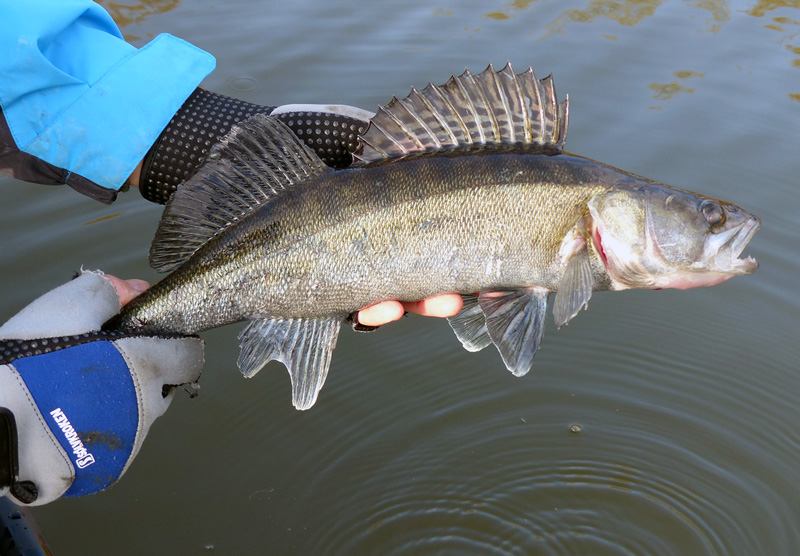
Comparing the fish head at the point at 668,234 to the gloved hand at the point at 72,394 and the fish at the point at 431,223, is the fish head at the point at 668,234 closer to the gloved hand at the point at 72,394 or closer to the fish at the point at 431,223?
the fish at the point at 431,223

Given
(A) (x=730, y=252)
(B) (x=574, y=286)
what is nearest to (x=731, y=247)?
(A) (x=730, y=252)

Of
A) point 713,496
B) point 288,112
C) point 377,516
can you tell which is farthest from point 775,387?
point 288,112

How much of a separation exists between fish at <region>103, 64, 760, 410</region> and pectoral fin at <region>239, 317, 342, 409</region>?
57 millimetres

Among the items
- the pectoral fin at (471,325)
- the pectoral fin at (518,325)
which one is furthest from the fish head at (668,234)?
the pectoral fin at (471,325)

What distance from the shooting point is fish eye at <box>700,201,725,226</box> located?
256cm

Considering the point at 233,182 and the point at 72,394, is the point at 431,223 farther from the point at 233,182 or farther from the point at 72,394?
the point at 72,394

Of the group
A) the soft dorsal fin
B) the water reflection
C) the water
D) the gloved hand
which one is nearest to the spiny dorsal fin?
the soft dorsal fin

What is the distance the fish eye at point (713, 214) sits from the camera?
256 centimetres

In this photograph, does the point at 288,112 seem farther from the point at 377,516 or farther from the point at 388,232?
the point at 377,516

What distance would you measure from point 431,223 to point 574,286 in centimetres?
53

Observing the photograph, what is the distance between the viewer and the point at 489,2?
6.95m

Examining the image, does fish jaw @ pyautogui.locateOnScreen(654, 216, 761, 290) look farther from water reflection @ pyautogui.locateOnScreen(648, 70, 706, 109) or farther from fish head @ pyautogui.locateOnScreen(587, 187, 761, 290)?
water reflection @ pyautogui.locateOnScreen(648, 70, 706, 109)

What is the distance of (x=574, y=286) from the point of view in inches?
100.0

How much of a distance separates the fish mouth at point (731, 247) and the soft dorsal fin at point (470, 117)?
2.06 feet
